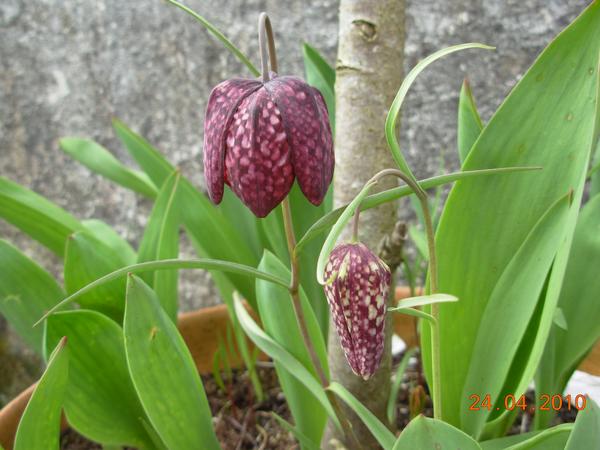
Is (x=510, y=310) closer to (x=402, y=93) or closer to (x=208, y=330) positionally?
(x=402, y=93)

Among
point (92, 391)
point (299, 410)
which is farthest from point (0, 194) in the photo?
point (299, 410)

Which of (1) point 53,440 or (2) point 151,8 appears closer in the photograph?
(1) point 53,440

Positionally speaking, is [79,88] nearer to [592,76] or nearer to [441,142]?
[441,142]

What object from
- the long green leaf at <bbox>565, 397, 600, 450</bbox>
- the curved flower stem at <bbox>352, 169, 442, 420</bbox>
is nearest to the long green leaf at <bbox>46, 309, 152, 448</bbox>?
the curved flower stem at <bbox>352, 169, 442, 420</bbox>

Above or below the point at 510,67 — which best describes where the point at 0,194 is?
below

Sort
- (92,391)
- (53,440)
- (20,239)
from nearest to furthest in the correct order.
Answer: (53,440), (92,391), (20,239)

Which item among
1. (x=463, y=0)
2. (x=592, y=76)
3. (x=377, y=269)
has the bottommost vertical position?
(x=377, y=269)

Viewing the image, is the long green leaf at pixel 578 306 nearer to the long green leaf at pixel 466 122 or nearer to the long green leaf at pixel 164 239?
the long green leaf at pixel 466 122
